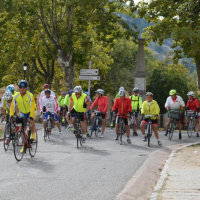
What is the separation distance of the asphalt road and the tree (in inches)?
219

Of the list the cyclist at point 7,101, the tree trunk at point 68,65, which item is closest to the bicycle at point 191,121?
the cyclist at point 7,101

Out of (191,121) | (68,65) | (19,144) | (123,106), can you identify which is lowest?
(19,144)

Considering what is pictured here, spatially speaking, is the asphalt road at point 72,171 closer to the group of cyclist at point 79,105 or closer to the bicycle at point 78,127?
the bicycle at point 78,127

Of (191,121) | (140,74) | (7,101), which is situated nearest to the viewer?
(7,101)

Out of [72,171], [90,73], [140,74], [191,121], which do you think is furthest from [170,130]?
[140,74]

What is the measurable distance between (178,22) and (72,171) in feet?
53.8

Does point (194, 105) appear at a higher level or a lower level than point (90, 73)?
lower

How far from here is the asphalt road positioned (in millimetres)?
7562

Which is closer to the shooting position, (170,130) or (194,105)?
(170,130)

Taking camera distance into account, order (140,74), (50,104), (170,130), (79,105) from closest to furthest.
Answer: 1. (79,105)
2. (50,104)
3. (170,130)
4. (140,74)

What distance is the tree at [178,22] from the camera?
727 inches

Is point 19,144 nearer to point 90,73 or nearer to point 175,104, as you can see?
point 175,104

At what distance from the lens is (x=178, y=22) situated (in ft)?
81.1

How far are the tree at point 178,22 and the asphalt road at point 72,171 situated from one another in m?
5.57
